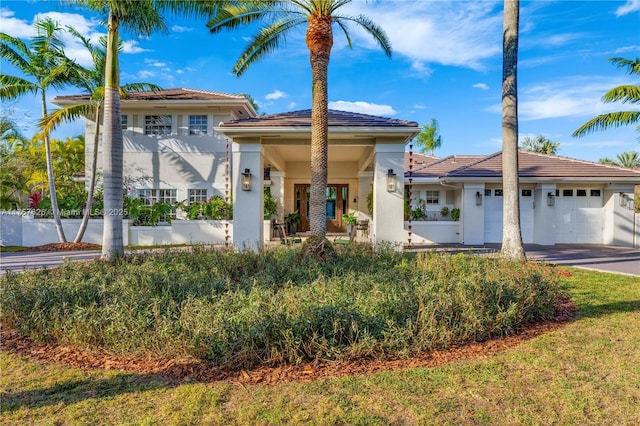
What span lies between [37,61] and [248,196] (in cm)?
1036

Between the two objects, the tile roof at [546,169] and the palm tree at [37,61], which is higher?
the palm tree at [37,61]

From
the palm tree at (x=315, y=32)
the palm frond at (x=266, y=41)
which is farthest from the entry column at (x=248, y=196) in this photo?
the palm tree at (x=315, y=32)

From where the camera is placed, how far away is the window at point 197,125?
18.4 metres

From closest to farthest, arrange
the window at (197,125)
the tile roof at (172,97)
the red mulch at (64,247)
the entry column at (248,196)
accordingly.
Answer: the entry column at (248,196)
the red mulch at (64,247)
the tile roof at (172,97)
the window at (197,125)

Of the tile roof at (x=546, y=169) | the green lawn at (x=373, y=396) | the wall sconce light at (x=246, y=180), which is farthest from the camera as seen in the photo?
the tile roof at (x=546, y=169)

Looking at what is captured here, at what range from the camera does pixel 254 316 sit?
165 inches

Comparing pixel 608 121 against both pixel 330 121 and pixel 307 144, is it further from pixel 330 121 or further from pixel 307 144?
pixel 307 144

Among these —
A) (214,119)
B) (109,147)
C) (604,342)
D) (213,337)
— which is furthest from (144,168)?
(604,342)

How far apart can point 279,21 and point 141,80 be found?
314 inches

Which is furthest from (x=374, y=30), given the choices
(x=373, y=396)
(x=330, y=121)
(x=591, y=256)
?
(x=591, y=256)

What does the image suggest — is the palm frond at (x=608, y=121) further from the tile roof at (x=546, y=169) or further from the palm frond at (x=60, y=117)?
the palm frond at (x=60, y=117)

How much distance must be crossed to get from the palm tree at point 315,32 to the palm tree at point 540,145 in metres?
44.8

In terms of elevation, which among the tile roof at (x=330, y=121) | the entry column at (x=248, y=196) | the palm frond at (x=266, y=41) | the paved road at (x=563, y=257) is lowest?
the paved road at (x=563, y=257)

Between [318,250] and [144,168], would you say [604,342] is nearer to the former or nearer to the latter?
[318,250]
